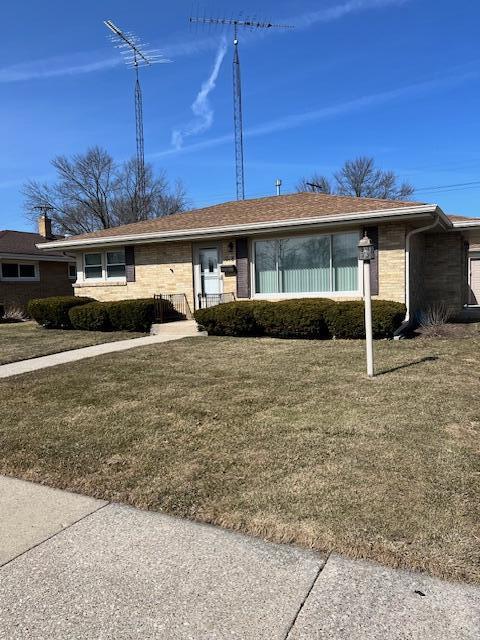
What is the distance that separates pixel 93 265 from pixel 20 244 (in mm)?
9128

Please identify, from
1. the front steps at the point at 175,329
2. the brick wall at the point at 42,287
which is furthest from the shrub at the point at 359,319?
the brick wall at the point at 42,287

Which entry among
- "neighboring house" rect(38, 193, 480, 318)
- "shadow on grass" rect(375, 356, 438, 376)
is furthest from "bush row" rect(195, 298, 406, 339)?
"shadow on grass" rect(375, 356, 438, 376)

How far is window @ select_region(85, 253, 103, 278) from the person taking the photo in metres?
17.7

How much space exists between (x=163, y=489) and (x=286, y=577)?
4.65ft

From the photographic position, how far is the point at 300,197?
17.1m

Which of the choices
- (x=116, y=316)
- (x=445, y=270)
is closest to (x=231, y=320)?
(x=116, y=316)

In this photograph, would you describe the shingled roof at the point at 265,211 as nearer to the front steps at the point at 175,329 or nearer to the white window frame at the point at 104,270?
the white window frame at the point at 104,270

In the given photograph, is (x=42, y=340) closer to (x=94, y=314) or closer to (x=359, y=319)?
(x=94, y=314)

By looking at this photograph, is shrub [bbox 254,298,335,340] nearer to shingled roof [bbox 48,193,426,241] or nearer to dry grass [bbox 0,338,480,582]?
shingled roof [bbox 48,193,426,241]

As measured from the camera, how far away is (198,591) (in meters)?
2.67

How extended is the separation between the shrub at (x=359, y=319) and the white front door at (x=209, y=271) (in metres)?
4.95

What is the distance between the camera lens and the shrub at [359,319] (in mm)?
10852

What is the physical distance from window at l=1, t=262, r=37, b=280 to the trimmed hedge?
408 inches

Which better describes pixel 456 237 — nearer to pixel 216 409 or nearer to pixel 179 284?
pixel 179 284
